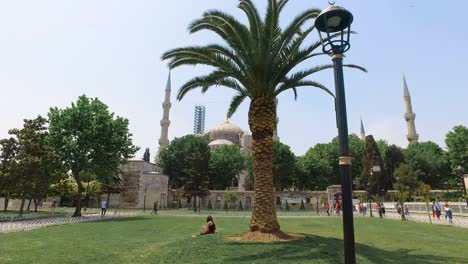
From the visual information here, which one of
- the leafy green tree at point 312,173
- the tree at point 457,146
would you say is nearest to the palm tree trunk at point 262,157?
the leafy green tree at point 312,173

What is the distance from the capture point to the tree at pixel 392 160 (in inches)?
2195

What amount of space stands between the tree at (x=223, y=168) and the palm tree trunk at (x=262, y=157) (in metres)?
46.3

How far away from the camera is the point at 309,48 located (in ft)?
39.7

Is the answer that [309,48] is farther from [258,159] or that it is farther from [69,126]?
[69,126]

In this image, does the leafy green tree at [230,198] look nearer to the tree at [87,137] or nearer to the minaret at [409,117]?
the tree at [87,137]

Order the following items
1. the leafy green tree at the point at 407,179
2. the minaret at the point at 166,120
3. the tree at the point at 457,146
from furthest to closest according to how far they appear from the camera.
A: the minaret at the point at 166,120
the tree at the point at 457,146
the leafy green tree at the point at 407,179

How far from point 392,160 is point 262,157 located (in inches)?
1997

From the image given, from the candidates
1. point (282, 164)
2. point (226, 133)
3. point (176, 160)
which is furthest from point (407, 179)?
point (226, 133)

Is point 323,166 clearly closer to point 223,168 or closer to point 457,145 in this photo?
point 223,168

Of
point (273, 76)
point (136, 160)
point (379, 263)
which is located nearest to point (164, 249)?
point (379, 263)

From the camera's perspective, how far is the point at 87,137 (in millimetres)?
28344

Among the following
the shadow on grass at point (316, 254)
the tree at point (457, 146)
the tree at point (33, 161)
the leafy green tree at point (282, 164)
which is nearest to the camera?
the shadow on grass at point (316, 254)

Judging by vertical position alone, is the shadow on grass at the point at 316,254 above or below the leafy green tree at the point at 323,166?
below

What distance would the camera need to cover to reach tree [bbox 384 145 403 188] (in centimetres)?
5575
